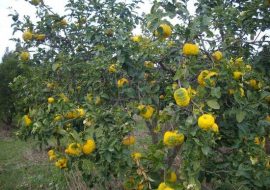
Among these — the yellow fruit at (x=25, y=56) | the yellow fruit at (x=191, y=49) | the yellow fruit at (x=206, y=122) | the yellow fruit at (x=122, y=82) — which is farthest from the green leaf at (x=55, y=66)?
the yellow fruit at (x=206, y=122)

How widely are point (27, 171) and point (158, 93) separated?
3.28 m

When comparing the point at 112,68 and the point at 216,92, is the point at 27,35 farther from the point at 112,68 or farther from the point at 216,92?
the point at 216,92

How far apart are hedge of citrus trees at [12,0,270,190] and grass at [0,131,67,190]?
2.57ft

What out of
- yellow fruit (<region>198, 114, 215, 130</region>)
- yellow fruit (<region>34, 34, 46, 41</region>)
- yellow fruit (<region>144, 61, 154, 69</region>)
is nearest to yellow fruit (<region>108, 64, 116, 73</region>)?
yellow fruit (<region>144, 61, 154, 69</region>)

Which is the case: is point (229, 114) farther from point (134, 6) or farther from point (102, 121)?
point (134, 6)

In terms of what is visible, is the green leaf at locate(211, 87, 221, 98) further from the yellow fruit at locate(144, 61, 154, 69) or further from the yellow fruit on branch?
the yellow fruit on branch

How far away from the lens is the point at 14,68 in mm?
10188

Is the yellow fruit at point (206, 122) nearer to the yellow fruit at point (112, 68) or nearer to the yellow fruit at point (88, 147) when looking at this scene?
the yellow fruit at point (88, 147)

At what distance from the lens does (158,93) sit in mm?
2680

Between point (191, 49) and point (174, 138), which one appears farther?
point (191, 49)

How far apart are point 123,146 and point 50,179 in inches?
109

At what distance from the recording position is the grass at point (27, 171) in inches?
177

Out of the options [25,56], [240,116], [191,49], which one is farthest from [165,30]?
[25,56]

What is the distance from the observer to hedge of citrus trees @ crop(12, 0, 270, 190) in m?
2.03
